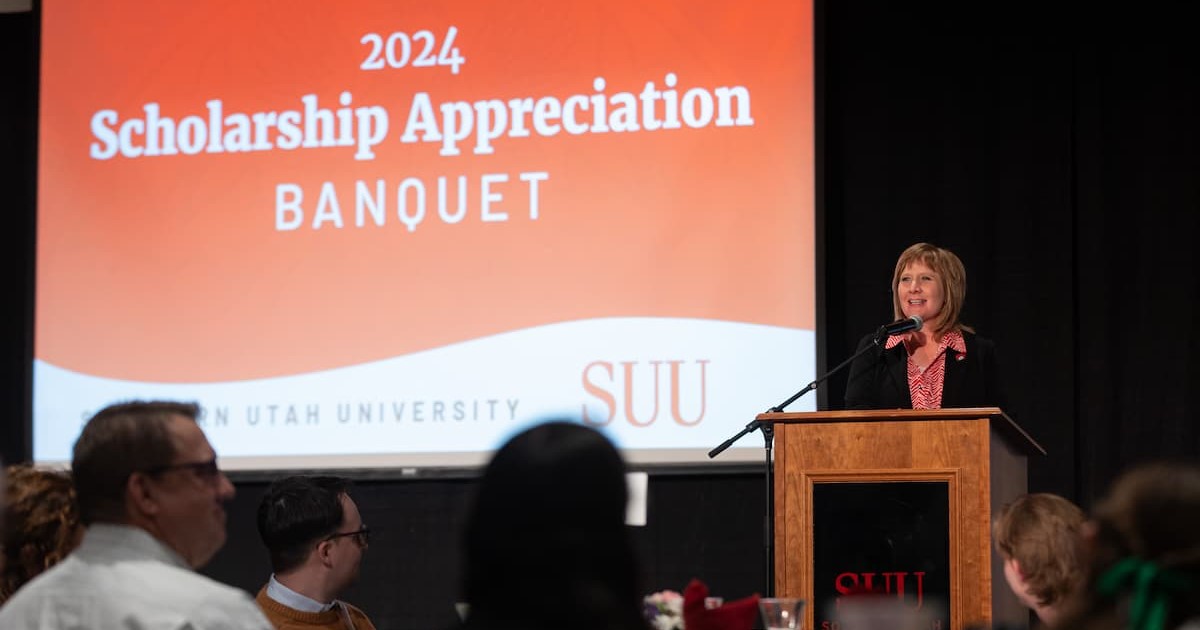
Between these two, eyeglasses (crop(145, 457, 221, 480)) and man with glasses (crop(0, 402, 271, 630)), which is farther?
eyeglasses (crop(145, 457, 221, 480))

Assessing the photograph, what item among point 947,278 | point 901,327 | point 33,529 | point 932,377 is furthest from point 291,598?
point 947,278

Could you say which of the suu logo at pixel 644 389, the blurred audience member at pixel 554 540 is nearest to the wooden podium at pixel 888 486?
the blurred audience member at pixel 554 540

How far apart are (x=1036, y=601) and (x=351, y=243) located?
3791 mm

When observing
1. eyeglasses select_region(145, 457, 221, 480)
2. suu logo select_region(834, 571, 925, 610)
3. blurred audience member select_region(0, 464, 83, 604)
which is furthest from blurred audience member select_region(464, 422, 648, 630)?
suu logo select_region(834, 571, 925, 610)

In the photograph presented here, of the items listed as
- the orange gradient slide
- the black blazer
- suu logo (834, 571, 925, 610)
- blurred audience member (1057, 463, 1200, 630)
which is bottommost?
suu logo (834, 571, 925, 610)

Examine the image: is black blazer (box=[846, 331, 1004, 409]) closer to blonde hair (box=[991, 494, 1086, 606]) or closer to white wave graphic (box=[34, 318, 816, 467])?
blonde hair (box=[991, 494, 1086, 606])

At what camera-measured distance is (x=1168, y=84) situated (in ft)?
18.0

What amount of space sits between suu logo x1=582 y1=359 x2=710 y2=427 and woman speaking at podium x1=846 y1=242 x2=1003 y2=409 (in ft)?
5.09

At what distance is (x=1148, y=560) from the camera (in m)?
1.45

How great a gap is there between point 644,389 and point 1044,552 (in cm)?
292

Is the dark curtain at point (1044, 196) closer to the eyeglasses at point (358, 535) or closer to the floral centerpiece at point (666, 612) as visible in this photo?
the eyeglasses at point (358, 535)

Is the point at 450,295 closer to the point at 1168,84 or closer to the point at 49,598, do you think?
the point at 1168,84

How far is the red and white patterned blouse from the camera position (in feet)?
12.8

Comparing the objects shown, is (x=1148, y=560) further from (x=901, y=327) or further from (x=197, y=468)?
(x=901, y=327)
